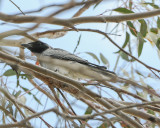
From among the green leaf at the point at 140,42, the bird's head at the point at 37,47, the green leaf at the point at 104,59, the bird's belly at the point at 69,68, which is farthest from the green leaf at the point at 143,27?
the bird's head at the point at 37,47

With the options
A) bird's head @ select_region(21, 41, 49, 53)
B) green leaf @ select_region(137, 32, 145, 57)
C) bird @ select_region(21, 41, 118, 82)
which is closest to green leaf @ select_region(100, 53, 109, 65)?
bird @ select_region(21, 41, 118, 82)

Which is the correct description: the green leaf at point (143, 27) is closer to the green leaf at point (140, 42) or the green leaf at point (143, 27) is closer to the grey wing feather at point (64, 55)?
the green leaf at point (140, 42)

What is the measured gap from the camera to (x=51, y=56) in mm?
3766

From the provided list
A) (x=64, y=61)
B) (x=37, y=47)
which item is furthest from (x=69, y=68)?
(x=37, y=47)

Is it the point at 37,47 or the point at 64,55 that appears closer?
the point at 64,55

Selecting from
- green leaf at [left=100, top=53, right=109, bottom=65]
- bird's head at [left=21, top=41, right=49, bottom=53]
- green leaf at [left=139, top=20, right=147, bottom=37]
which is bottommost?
bird's head at [left=21, top=41, right=49, bottom=53]

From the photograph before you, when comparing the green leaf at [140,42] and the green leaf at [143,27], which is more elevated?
the green leaf at [143,27]

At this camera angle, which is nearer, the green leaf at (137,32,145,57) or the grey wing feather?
the green leaf at (137,32,145,57)

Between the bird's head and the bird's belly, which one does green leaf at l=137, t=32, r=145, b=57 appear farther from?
the bird's head

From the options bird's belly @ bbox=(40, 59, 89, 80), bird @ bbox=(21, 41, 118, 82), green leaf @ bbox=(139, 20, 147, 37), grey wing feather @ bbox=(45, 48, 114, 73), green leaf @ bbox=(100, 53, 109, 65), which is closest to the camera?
bird's belly @ bbox=(40, 59, 89, 80)

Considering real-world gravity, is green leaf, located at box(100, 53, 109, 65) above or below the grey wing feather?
above

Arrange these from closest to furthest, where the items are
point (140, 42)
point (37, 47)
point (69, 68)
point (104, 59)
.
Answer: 1. point (69, 68)
2. point (140, 42)
3. point (104, 59)
4. point (37, 47)

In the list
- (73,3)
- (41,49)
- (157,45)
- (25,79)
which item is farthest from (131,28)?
(73,3)

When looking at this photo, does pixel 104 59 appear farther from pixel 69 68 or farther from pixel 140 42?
pixel 69 68
